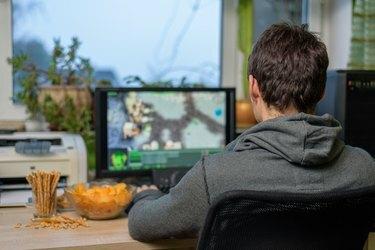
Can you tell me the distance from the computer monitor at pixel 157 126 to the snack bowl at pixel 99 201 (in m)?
0.33

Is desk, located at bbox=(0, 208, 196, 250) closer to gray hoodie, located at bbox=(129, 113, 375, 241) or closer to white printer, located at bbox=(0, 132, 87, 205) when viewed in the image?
gray hoodie, located at bbox=(129, 113, 375, 241)

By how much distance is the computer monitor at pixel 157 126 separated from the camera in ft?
6.11

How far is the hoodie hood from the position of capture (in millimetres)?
1053

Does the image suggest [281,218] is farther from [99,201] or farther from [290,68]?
[99,201]

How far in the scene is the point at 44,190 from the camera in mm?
1472

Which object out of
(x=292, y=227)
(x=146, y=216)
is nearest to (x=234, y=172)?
(x=292, y=227)

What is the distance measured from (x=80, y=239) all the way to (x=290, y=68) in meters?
0.67

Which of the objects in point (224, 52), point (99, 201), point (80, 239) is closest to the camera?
point (80, 239)

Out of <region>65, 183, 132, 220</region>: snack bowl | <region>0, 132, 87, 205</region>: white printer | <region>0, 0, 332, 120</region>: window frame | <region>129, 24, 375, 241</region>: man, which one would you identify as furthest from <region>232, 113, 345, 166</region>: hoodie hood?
<region>0, 0, 332, 120</region>: window frame

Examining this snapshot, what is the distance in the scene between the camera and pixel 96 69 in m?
2.44

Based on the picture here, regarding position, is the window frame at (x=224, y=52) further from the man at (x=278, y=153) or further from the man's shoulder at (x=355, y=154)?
the man's shoulder at (x=355, y=154)

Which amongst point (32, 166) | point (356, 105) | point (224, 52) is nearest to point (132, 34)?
point (224, 52)

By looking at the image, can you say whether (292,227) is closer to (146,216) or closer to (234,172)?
(234,172)

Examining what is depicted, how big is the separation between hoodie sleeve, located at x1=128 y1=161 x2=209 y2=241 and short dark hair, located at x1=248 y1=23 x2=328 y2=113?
0.25 metres
